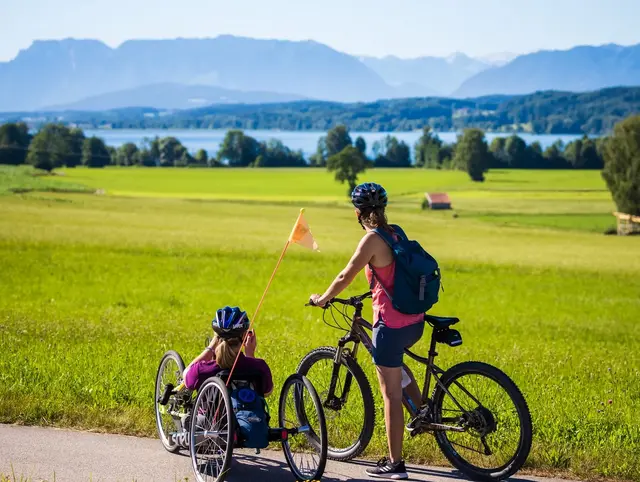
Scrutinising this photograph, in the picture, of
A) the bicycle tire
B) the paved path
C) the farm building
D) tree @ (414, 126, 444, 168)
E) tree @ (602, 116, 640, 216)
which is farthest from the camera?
tree @ (414, 126, 444, 168)

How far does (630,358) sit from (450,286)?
15566mm


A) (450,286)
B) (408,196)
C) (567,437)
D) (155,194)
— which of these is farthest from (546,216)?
(567,437)

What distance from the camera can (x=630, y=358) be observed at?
14.7 metres

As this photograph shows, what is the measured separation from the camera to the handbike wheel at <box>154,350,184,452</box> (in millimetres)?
7172

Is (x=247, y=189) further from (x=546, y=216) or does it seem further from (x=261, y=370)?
(x=261, y=370)

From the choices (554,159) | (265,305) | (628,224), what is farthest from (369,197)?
(554,159)

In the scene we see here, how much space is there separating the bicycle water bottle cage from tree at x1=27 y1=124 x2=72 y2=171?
12228 centimetres

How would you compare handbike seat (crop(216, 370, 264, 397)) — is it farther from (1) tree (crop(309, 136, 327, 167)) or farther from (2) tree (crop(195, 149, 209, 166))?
(1) tree (crop(309, 136, 327, 167))

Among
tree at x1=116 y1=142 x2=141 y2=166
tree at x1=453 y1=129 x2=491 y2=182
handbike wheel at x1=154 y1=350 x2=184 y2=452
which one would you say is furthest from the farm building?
handbike wheel at x1=154 y1=350 x2=184 y2=452

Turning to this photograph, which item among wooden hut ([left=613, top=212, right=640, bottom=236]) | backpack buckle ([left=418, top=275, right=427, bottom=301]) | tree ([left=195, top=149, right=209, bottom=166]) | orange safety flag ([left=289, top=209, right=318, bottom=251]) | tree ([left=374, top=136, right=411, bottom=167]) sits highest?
orange safety flag ([left=289, top=209, right=318, bottom=251])

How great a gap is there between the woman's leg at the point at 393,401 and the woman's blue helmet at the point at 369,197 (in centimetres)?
116

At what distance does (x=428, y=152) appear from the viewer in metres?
176

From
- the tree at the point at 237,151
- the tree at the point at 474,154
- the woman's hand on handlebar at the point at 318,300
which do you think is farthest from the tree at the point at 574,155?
the woman's hand on handlebar at the point at 318,300

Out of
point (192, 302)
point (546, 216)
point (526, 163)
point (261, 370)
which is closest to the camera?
point (261, 370)
